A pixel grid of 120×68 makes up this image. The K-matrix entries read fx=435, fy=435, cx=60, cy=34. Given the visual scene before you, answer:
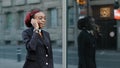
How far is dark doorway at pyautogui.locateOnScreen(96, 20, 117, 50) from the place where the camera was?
25.0 feet

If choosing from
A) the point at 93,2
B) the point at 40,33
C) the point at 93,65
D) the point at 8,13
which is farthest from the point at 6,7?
the point at 40,33

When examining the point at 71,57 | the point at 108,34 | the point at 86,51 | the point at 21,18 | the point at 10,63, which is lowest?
the point at 10,63

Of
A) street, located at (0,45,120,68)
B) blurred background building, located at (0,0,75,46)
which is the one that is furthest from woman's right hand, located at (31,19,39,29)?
blurred background building, located at (0,0,75,46)

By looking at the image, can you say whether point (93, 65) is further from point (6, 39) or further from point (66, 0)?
point (6, 39)

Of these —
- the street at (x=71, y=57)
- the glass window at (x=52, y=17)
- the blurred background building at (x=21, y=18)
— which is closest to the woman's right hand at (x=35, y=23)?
the street at (x=71, y=57)

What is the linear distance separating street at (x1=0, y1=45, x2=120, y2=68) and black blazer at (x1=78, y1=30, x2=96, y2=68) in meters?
0.88

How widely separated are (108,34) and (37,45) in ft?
11.0

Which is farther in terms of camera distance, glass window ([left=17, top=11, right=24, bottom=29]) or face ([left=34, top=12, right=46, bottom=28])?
glass window ([left=17, top=11, right=24, bottom=29])

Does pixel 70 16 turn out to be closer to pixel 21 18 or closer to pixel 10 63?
pixel 21 18

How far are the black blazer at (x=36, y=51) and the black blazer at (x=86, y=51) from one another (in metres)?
1.97

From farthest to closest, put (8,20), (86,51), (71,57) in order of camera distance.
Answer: (8,20)
(71,57)
(86,51)

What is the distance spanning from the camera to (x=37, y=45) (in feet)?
15.4

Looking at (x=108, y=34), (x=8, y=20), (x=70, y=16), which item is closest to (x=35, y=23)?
(x=108, y=34)

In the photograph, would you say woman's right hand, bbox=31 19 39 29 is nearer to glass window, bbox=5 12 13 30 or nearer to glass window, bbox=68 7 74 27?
glass window, bbox=68 7 74 27
